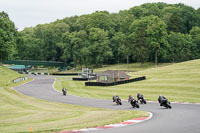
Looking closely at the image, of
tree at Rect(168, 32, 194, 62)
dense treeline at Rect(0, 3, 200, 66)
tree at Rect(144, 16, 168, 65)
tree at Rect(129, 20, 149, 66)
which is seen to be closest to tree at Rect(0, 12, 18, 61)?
dense treeline at Rect(0, 3, 200, 66)

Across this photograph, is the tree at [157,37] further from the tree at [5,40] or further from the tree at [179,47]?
the tree at [5,40]

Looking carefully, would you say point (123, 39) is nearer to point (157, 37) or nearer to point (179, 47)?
point (157, 37)

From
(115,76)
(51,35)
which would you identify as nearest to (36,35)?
(51,35)

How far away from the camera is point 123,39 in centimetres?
11819

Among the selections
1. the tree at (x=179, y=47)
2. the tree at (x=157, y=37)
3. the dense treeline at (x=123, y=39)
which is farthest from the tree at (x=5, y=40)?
the tree at (x=179, y=47)

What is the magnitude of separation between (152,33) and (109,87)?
59732 mm

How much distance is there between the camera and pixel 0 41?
9244 centimetres

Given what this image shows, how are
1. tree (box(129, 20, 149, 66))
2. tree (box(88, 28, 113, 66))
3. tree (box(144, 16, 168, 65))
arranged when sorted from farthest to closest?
1. tree (box(88, 28, 113, 66))
2. tree (box(129, 20, 149, 66))
3. tree (box(144, 16, 168, 65))

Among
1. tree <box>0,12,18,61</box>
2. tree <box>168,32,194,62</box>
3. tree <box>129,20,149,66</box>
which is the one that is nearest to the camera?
tree <box>0,12,18,61</box>

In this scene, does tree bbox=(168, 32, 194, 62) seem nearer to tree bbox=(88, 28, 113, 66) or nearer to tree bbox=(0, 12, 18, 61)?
tree bbox=(88, 28, 113, 66)

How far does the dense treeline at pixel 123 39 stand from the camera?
A: 10969 centimetres

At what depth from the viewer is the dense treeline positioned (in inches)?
4318

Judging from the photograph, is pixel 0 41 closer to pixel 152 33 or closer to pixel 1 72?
pixel 1 72

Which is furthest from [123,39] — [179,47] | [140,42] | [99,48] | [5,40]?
[5,40]
